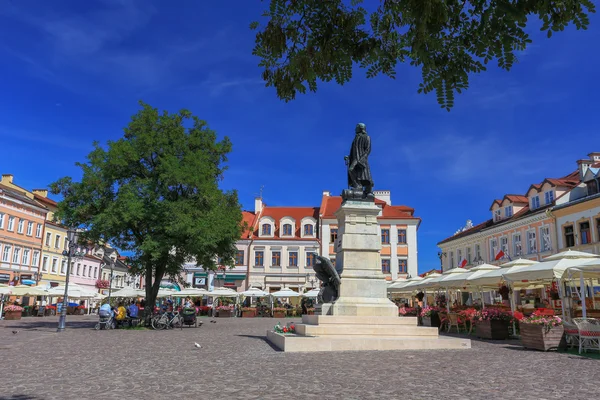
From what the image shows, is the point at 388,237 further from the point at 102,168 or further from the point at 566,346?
the point at 566,346

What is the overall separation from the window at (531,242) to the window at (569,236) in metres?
3.14

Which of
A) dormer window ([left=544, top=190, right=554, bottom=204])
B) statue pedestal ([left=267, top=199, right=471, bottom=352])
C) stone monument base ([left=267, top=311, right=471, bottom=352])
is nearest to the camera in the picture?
stone monument base ([left=267, top=311, right=471, bottom=352])

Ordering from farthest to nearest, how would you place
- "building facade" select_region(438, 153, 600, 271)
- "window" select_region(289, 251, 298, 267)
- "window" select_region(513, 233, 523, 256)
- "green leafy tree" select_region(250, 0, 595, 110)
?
1. "window" select_region(289, 251, 298, 267)
2. "window" select_region(513, 233, 523, 256)
3. "building facade" select_region(438, 153, 600, 271)
4. "green leafy tree" select_region(250, 0, 595, 110)

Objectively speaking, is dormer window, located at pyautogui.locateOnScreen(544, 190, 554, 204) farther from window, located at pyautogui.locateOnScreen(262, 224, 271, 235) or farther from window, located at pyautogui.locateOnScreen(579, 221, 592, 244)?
window, located at pyautogui.locateOnScreen(262, 224, 271, 235)

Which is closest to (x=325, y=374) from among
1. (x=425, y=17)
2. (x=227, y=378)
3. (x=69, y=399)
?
(x=227, y=378)

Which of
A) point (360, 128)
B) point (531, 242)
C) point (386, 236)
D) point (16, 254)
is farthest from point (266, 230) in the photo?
point (360, 128)

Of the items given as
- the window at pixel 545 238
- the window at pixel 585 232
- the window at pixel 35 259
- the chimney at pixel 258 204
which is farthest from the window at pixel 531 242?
the window at pixel 35 259

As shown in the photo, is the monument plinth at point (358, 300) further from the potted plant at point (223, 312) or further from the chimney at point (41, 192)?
the chimney at point (41, 192)

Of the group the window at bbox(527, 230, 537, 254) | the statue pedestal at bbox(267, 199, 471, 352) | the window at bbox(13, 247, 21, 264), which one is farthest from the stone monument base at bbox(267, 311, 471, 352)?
the window at bbox(13, 247, 21, 264)

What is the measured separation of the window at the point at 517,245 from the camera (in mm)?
35562

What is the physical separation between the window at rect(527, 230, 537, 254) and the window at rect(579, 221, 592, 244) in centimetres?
455

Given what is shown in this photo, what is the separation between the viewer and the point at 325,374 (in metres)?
7.82

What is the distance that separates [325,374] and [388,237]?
141ft

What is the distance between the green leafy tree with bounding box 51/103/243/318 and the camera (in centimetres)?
2061
